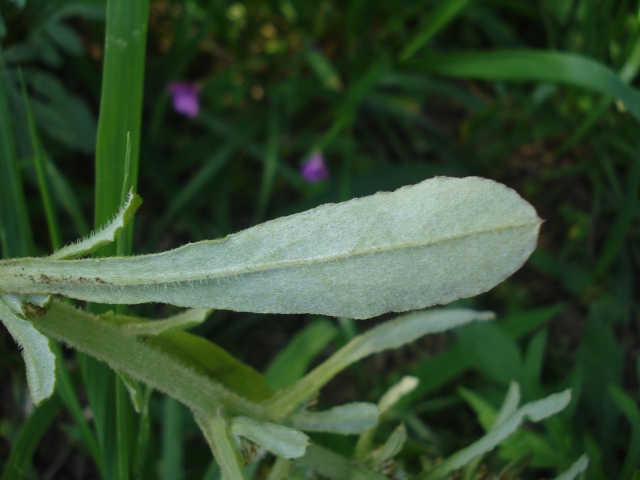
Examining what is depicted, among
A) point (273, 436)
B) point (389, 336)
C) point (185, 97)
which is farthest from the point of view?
point (185, 97)

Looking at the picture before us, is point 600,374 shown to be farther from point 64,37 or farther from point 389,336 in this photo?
point 64,37

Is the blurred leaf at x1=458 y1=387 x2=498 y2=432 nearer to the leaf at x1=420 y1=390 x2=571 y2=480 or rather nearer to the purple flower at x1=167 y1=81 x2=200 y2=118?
the leaf at x1=420 y1=390 x2=571 y2=480

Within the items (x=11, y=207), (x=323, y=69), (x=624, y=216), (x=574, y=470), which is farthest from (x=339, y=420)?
(x=323, y=69)

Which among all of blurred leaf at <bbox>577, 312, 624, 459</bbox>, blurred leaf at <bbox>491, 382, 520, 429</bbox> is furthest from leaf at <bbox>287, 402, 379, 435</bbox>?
blurred leaf at <bbox>577, 312, 624, 459</bbox>

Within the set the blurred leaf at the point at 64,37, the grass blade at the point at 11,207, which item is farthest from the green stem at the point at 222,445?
the blurred leaf at the point at 64,37

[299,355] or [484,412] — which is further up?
[299,355]

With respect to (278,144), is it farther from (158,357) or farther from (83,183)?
(158,357)

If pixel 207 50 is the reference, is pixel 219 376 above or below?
below

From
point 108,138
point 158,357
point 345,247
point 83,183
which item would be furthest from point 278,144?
point 345,247
